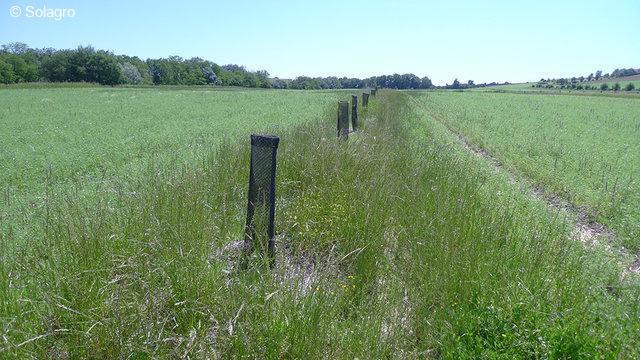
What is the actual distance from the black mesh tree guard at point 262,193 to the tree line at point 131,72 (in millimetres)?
81608

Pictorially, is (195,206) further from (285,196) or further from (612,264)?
(612,264)

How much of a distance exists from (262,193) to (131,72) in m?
94.4

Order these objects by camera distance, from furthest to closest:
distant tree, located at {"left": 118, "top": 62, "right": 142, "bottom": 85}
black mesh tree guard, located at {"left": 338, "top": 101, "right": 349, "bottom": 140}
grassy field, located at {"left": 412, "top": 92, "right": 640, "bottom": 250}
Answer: distant tree, located at {"left": 118, "top": 62, "right": 142, "bottom": 85} < black mesh tree guard, located at {"left": 338, "top": 101, "right": 349, "bottom": 140} < grassy field, located at {"left": 412, "top": 92, "right": 640, "bottom": 250}

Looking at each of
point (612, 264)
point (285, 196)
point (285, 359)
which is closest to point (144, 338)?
point (285, 359)

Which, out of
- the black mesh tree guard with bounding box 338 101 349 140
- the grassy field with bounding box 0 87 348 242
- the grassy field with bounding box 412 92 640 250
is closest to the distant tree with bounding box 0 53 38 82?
the grassy field with bounding box 0 87 348 242

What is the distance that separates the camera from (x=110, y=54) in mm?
85000

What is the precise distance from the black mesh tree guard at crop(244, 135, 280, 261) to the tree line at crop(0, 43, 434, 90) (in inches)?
3213

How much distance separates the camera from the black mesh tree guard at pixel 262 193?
3486 millimetres

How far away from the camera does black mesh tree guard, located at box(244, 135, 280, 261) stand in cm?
349

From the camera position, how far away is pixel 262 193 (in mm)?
3650

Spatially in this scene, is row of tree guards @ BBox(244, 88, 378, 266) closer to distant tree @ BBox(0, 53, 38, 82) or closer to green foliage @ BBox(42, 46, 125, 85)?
distant tree @ BBox(0, 53, 38, 82)

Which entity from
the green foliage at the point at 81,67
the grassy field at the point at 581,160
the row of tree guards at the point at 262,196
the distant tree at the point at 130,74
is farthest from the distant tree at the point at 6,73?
the row of tree guards at the point at 262,196

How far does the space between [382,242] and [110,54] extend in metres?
93.6

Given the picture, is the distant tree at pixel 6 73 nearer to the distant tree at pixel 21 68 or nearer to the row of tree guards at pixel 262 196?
the distant tree at pixel 21 68
